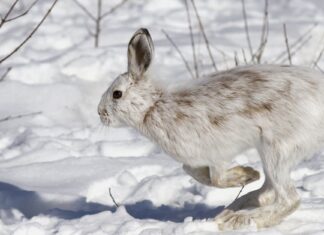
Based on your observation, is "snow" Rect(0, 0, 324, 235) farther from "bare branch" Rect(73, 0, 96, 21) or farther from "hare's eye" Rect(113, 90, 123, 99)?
"hare's eye" Rect(113, 90, 123, 99)

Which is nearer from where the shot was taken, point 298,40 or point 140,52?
point 140,52

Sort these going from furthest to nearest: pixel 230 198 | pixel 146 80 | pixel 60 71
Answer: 1. pixel 60 71
2. pixel 230 198
3. pixel 146 80

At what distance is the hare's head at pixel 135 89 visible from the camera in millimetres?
4434

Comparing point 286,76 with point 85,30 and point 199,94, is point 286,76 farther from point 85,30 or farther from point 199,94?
point 85,30

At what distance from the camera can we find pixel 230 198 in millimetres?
5086

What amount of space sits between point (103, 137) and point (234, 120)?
2.14 metres

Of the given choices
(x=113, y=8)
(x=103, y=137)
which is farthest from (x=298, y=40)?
(x=103, y=137)

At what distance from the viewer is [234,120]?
4223 mm

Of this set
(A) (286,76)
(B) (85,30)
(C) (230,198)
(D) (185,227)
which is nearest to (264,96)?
(A) (286,76)

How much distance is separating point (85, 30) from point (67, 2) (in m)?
0.62

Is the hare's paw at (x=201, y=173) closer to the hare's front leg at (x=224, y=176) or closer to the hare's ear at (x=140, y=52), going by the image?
the hare's front leg at (x=224, y=176)

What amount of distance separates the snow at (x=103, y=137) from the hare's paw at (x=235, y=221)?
4 cm

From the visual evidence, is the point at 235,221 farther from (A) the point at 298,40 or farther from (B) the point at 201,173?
(A) the point at 298,40

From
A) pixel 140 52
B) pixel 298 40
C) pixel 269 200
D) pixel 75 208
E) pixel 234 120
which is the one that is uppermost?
pixel 140 52
